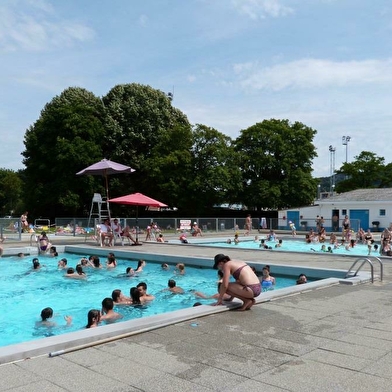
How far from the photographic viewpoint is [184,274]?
15.4 m

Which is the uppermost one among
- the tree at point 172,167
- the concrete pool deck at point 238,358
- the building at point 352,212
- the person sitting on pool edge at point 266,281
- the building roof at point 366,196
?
the tree at point 172,167

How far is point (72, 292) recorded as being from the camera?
13867mm

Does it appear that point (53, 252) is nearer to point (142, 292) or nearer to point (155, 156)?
point (142, 292)

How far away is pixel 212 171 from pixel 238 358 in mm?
39310

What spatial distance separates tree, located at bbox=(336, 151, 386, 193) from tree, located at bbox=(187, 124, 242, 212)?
24.5 metres

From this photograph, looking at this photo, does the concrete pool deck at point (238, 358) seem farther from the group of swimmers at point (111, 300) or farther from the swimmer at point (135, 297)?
the swimmer at point (135, 297)

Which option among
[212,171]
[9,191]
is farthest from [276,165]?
[9,191]

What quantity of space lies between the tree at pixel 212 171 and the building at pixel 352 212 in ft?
20.8

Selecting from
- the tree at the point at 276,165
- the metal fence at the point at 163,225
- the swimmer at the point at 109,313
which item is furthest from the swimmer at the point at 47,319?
the tree at the point at 276,165

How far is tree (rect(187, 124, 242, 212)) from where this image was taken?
44.2 m

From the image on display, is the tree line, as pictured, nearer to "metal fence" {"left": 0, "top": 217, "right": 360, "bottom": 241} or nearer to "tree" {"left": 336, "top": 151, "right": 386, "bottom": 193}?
"metal fence" {"left": 0, "top": 217, "right": 360, "bottom": 241}

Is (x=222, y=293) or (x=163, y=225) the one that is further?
(x=163, y=225)

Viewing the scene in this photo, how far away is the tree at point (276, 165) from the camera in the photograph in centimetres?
4819

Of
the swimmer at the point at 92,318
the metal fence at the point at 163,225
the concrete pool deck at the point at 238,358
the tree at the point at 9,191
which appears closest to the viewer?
the concrete pool deck at the point at 238,358
